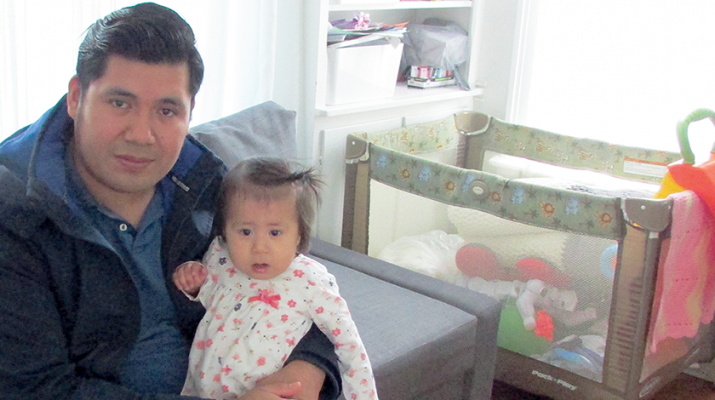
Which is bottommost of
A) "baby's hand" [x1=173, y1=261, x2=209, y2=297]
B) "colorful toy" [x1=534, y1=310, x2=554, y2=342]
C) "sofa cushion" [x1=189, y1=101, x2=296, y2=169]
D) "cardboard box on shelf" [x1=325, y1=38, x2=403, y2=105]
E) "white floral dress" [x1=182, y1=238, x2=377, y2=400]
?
"colorful toy" [x1=534, y1=310, x2=554, y2=342]

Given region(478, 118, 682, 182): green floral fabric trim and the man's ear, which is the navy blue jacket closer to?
the man's ear

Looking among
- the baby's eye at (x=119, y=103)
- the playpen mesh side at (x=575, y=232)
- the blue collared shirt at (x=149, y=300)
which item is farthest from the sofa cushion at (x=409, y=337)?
the baby's eye at (x=119, y=103)

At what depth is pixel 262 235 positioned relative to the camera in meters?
1.29

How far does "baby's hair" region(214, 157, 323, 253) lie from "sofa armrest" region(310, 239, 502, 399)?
70 cm

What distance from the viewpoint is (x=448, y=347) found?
1.79 meters

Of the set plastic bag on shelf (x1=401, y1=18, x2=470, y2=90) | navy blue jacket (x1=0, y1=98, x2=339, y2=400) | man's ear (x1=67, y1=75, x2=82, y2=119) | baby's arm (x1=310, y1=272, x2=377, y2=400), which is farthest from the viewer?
plastic bag on shelf (x1=401, y1=18, x2=470, y2=90)

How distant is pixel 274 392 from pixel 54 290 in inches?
15.3

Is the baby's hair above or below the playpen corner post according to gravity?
above

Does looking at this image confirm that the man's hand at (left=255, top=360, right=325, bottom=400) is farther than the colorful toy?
No

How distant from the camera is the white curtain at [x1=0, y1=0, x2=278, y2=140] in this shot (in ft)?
5.54

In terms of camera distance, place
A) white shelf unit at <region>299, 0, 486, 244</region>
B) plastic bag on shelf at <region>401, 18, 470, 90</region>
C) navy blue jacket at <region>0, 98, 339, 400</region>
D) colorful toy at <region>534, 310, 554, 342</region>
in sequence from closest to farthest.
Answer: navy blue jacket at <region>0, 98, 339, 400</region> < colorful toy at <region>534, 310, 554, 342</region> < white shelf unit at <region>299, 0, 486, 244</region> < plastic bag on shelf at <region>401, 18, 470, 90</region>

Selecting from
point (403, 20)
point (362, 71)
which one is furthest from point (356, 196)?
point (403, 20)

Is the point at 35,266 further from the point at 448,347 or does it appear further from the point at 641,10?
the point at 641,10

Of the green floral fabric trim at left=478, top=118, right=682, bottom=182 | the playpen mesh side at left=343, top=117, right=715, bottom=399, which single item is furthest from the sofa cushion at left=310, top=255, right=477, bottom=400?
the green floral fabric trim at left=478, top=118, right=682, bottom=182
